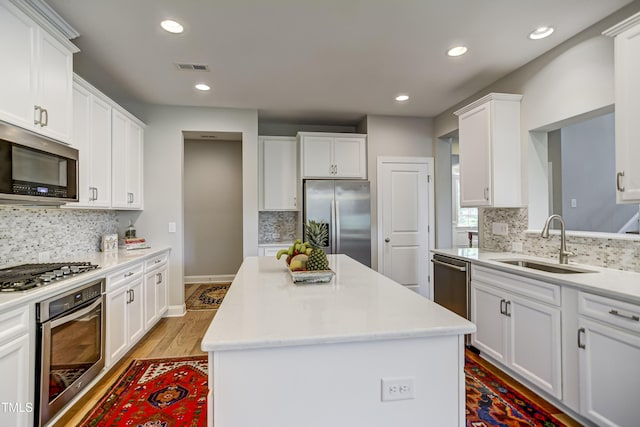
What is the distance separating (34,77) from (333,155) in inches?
124

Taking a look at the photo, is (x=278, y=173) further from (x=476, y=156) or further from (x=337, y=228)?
(x=476, y=156)

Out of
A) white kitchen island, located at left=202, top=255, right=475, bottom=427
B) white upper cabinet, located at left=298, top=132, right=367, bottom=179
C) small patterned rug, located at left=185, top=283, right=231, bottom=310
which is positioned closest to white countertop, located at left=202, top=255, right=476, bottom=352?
white kitchen island, located at left=202, top=255, right=475, bottom=427

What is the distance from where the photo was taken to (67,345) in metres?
1.88

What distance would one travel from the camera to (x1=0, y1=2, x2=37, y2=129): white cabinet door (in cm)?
A: 168

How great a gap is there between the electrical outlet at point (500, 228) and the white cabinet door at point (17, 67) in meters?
3.92

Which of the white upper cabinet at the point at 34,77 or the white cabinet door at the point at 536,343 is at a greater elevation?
the white upper cabinet at the point at 34,77

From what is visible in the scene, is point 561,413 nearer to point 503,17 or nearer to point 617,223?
point 503,17

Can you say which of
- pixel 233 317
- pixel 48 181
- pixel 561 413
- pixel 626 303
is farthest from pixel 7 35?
pixel 561 413

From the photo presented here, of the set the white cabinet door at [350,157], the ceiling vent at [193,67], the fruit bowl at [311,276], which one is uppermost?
the ceiling vent at [193,67]

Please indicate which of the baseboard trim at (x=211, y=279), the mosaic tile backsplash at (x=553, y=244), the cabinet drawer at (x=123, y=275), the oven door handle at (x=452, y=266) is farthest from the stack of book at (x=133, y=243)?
the mosaic tile backsplash at (x=553, y=244)

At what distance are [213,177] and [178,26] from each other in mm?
3669

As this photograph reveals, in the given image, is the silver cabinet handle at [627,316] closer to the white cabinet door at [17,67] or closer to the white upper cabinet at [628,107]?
the white upper cabinet at [628,107]

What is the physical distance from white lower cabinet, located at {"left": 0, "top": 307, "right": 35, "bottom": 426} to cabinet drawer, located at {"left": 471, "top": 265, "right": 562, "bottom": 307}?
299cm

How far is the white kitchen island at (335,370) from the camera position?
1021 millimetres
